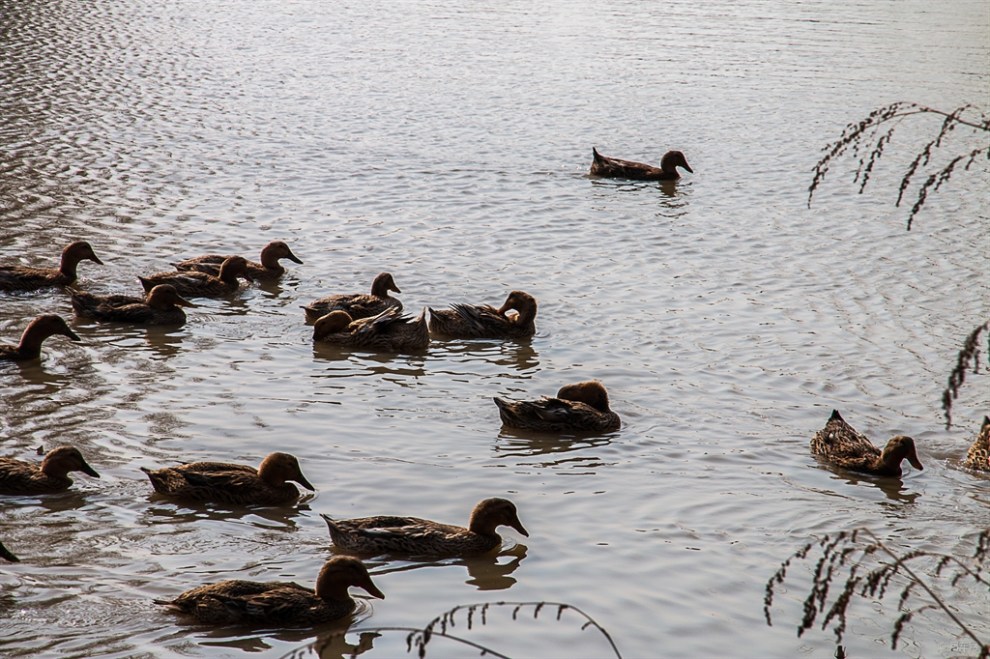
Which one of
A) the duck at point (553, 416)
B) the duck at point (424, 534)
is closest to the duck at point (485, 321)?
the duck at point (553, 416)

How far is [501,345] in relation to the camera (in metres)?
11.6

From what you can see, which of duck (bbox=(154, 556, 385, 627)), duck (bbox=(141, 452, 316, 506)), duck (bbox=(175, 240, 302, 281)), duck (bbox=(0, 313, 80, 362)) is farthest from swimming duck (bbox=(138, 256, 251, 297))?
duck (bbox=(154, 556, 385, 627))

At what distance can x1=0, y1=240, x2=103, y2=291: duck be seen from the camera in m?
12.2

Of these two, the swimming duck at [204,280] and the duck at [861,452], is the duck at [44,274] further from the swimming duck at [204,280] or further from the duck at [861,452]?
the duck at [861,452]

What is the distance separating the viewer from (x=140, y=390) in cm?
982

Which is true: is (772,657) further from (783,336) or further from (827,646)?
(783,336)

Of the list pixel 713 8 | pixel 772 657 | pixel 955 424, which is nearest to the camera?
pixel 772 657

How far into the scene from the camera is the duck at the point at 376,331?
11289 millimetres

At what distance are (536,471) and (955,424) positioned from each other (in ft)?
12.5

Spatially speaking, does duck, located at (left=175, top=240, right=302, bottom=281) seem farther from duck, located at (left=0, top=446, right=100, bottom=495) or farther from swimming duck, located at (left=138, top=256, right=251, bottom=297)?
duck, located at (left=0, top=446, right=100, bottom=495)

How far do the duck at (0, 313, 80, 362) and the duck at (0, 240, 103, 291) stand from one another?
1902 mm

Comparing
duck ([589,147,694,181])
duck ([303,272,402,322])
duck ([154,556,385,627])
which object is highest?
duck ([589,147,694,181])

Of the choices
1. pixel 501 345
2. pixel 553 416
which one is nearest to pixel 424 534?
pixel 553 416

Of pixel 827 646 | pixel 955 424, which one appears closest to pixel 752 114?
pixel 955 424
